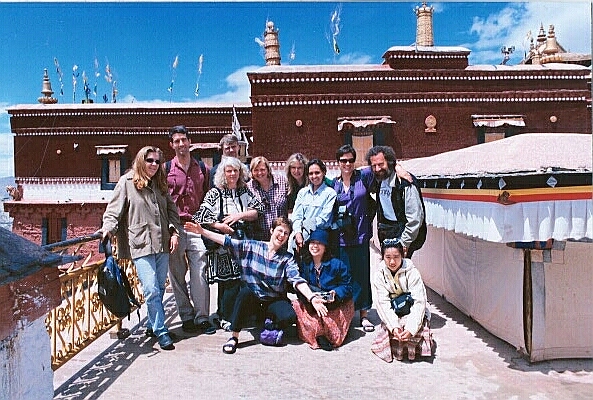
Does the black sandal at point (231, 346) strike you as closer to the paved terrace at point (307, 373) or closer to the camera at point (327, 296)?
the paved terrace at point (307, 373)

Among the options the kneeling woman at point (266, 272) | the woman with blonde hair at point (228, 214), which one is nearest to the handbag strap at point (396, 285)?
the kneeling woman at point (266, 272)

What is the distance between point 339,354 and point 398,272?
0.79 metres

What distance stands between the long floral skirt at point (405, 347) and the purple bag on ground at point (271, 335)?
0.77 metres

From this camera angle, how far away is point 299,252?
14.8ft

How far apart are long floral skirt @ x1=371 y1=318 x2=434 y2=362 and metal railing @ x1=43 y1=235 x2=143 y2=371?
2.24 m

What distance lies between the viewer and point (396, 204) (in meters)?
4.53

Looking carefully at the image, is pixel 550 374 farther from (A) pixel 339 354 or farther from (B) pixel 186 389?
(B) pixel 186 389

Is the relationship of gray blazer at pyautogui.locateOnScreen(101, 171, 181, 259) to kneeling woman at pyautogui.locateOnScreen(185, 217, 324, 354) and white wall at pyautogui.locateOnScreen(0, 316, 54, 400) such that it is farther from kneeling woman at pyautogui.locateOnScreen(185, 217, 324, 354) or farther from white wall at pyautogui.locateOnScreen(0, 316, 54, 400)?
white wall at pyautogui.locateOnScreen(0, 316, 54, 400)

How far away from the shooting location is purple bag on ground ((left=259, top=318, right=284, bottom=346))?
4.24m

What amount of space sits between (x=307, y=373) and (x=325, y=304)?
65 centimetres

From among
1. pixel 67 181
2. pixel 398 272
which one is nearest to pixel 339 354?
pixel 398 272

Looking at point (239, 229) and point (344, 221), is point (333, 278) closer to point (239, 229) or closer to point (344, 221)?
point (344, 221)

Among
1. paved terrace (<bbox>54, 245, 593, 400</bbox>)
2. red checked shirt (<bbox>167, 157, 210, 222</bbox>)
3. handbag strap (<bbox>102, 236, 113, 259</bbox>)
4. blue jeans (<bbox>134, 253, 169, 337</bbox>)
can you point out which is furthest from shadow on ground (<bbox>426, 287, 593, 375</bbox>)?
handbag strap (<bbox>102, 236, 113, 259</bbox>)

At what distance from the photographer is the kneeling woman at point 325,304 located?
4234 millimetres
